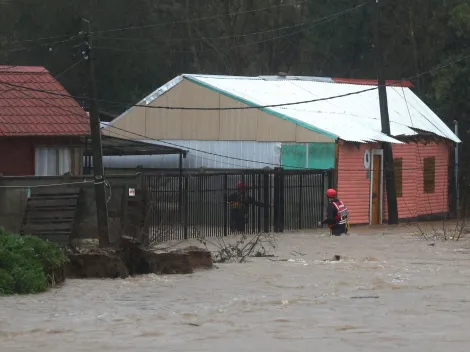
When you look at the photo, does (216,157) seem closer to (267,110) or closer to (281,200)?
(267,110)

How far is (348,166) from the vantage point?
3469 cm

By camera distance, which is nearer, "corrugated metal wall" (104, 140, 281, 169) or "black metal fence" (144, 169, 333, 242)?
"black metal fence" (144, 169, 333, 242)

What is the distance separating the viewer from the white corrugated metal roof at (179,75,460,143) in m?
35.0

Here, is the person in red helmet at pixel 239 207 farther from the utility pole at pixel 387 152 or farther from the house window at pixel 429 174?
the house window at pixel 429 174

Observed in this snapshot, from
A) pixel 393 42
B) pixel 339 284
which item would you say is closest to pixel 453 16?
pixel 393 42

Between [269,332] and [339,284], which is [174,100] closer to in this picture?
[339,284]

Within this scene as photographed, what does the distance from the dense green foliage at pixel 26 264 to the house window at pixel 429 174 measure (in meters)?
24.4

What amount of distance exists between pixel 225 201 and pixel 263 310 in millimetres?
13964

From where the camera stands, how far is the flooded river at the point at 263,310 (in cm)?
1270

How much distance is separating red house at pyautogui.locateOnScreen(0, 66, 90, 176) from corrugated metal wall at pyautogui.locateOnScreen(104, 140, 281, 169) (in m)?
6.41

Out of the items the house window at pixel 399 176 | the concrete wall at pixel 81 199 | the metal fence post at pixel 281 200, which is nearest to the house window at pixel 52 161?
the concrete wall at pixel 81 199

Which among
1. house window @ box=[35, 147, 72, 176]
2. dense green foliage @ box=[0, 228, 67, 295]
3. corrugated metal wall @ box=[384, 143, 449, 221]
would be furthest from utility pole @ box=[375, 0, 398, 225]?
dense green foliage @ box=[0, 228, 67, 295]

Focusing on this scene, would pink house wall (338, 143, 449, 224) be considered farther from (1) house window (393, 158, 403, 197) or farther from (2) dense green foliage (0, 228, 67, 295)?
(2) dense green foliage (0, 228, 67, 295)

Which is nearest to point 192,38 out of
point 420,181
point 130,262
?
point 420,181
